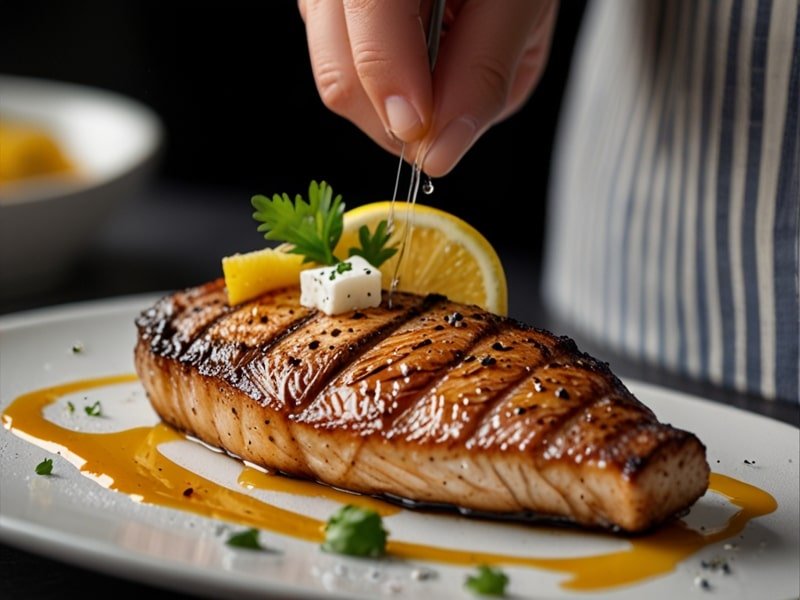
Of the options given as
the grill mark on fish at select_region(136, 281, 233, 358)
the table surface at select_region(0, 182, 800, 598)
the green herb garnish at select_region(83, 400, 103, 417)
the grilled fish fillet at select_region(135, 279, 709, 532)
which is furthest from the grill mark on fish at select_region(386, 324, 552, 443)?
the table surface at select_region(0, 182, 800, 598)

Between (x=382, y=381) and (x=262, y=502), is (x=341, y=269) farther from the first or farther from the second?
(x=262, y=502)

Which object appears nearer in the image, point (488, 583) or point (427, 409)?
point (488, 583)

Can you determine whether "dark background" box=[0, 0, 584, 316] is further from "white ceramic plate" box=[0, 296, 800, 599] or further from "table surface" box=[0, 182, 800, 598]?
"white ceramic plate" box=[0, 296, 800, 599]

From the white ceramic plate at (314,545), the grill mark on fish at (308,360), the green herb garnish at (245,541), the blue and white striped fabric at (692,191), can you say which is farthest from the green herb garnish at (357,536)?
the blue and white striped fabric at (692,191)

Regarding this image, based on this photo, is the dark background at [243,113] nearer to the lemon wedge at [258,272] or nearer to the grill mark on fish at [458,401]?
the lemon wedge at [258,272]

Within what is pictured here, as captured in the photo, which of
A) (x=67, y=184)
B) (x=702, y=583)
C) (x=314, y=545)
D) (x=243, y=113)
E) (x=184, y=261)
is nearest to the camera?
(x=702, y=583)

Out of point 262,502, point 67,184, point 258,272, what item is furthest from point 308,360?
point 67,184
